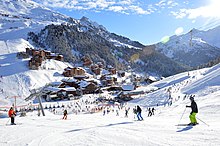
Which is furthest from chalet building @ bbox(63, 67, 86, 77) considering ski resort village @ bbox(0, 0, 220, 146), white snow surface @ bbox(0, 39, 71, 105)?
white snow surface @ bbox(0, 39, 71, 105)

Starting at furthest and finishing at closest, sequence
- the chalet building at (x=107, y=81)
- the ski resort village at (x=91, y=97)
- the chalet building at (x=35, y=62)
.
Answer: the chalet building at (x=107, y=81), the chalet building at (x=35, y=62), the ski resort village at (x=91, y=97)

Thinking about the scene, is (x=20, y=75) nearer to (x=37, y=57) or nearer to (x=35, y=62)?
(x=35, y=62)

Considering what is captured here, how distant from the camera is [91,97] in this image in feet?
200

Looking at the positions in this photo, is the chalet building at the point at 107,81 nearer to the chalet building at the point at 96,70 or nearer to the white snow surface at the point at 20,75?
the white snow surface at the point at 20,75

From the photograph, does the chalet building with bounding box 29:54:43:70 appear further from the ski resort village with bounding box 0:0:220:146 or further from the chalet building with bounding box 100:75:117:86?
the chalet building with bounding box 100:75:117:86

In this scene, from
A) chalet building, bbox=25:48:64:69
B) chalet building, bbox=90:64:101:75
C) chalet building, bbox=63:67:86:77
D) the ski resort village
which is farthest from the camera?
chalet building, bbox=90:64:101:75

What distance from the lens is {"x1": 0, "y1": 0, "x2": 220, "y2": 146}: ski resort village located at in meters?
10.9

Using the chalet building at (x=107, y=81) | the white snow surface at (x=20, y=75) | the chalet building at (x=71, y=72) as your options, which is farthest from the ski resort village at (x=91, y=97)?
the chalet building at (x=107, y=81)

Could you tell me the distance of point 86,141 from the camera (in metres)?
9.95

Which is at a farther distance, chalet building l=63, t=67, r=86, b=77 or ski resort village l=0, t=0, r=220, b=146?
chalet building l=63, t=67, r=86, b=77

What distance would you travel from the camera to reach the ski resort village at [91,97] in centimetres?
1085

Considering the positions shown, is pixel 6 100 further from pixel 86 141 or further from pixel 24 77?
pixel 86 141

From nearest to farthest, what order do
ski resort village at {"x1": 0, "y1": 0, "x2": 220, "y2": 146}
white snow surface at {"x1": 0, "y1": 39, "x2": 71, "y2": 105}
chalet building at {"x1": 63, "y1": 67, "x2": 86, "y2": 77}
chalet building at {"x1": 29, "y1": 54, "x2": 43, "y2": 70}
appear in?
ski resort village at {"x1": 0, "y1": 0, "x2": 220, "y2": 146}, white snow surface at {"x1": 0, "y1": 39, "x2": 71, "y2": 105}, chalet building at {"x1": 29, "y1": 54, "x2": 43, "y2": 70}, chalet building at {"x1": 63, "y1": 67, "x2": 86, "y2": 77}

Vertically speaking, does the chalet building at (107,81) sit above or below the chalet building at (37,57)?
below
